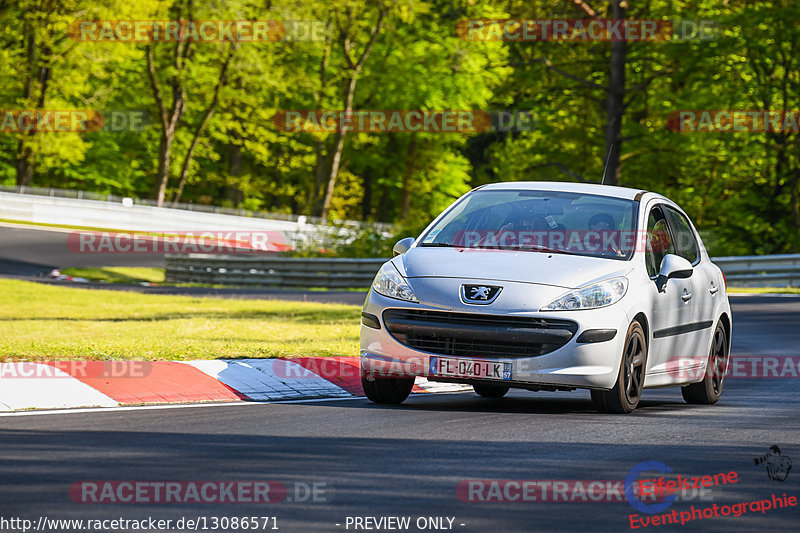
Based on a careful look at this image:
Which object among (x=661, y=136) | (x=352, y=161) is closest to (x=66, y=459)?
(x=661, y=136)

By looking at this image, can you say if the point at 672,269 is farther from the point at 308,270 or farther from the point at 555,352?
the point at 308,270

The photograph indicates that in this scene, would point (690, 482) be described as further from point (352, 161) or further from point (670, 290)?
point (352, 161)

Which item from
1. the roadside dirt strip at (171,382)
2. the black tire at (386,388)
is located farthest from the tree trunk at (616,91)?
the black tire at (386,388)

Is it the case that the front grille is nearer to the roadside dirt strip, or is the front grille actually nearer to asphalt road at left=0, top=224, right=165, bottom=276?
the roadside dirt strip

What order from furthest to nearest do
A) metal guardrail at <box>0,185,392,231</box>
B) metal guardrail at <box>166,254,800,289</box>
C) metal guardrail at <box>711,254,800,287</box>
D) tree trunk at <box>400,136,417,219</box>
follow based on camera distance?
1. tree trunk at <box>400,136,417,219</box>
2. metal guardrail at <box>0,185,392,231</box>
3. metal guardrail at <box>166,254,800,289</box>
4. metal guardrail at <box>711,254,800,287</box>

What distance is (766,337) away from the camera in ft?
57.4

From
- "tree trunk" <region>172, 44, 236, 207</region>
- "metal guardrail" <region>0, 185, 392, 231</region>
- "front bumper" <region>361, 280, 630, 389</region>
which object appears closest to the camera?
"front bumper" <region>361, 280, 630, 389</region>

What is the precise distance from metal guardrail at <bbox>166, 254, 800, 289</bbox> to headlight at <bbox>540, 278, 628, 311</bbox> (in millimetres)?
21702

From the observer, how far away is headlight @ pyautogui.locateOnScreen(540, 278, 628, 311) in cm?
880

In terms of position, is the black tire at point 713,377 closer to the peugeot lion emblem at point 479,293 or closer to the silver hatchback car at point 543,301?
the silver hatchback car at point 543,301

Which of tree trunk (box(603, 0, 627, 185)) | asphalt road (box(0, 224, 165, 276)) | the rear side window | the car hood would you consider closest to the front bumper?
the car hood

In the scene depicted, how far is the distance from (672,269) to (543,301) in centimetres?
153

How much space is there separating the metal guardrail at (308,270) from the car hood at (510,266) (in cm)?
2147

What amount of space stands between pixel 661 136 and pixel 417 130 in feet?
105
